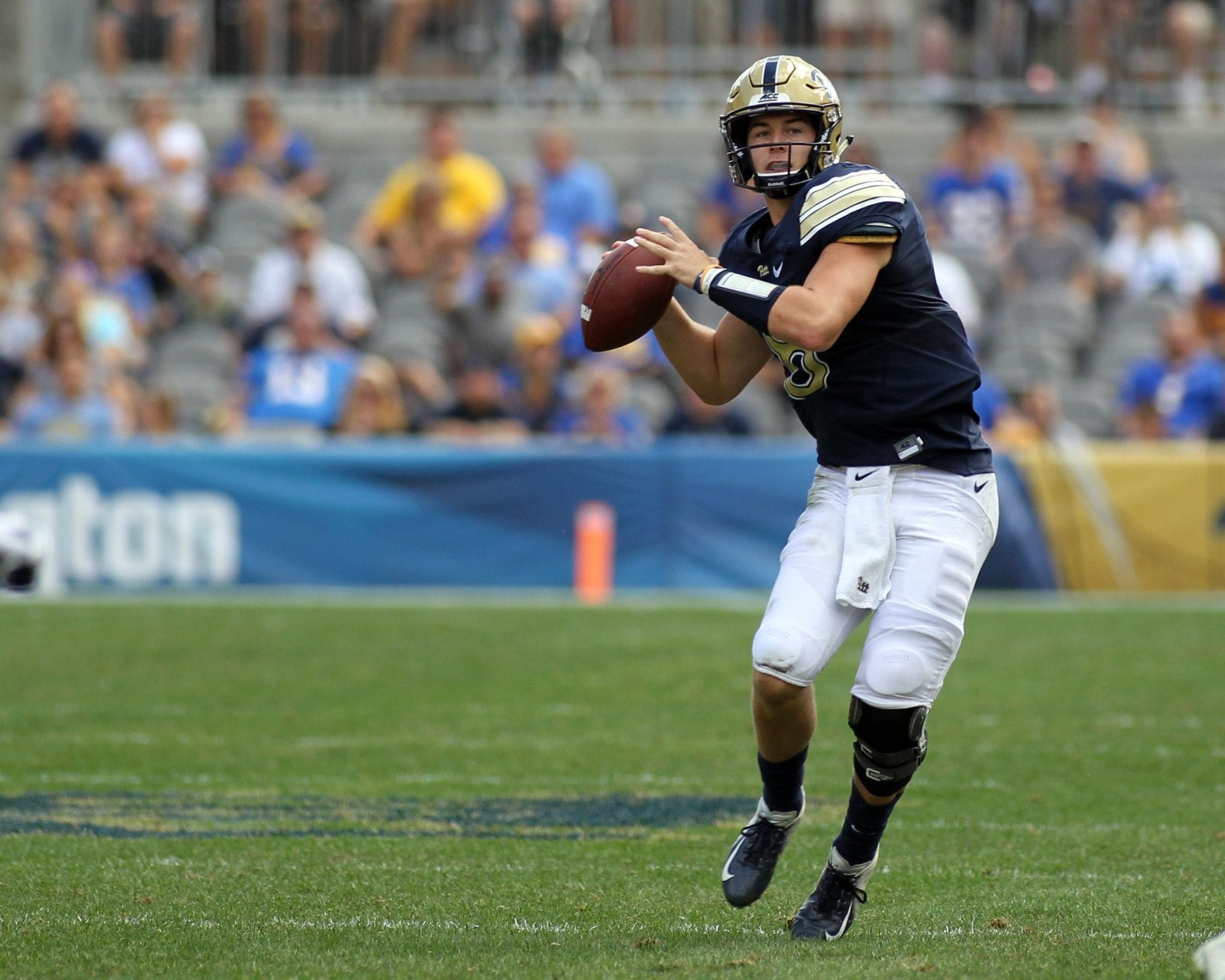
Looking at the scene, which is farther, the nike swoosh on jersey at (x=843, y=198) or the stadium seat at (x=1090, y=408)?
the stadium seat at (x=1090, y=408)

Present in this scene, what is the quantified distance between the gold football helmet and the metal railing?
12.1m

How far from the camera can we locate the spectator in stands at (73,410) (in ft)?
41.5

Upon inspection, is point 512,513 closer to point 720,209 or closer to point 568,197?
Answer: point 720,209

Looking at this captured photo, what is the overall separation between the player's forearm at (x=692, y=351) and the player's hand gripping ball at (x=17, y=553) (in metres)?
1.92

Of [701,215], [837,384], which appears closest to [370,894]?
[837,384]

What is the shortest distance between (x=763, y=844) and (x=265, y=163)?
12.2 meters

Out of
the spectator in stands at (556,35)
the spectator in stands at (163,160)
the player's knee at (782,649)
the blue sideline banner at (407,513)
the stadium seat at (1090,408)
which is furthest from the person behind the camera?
the spectator in stands at (556,35)

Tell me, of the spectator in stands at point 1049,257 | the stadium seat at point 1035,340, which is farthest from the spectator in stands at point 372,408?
the spectator in stands at point 1049,257

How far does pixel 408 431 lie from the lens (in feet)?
41.8

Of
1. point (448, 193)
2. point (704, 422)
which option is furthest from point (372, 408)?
point (448, 193)

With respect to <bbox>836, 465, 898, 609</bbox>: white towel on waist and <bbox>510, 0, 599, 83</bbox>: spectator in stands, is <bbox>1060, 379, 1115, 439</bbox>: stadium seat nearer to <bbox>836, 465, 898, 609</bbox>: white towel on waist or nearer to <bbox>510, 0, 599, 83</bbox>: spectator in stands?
<bbox>510, 0, 599, 83</bbox>: spectator in stands

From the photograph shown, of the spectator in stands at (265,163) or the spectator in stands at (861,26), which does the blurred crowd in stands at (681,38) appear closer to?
the spectator in stands at (861,26)

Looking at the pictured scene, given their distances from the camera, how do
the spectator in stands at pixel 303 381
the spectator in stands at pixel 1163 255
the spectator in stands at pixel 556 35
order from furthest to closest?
the spectator in stands at pixel 556 35, the spectator in stands at pixel 1163 255, the spectator in stands at pixel 303 381

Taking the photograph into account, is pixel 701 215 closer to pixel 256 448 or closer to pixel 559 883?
pixel 256 448
